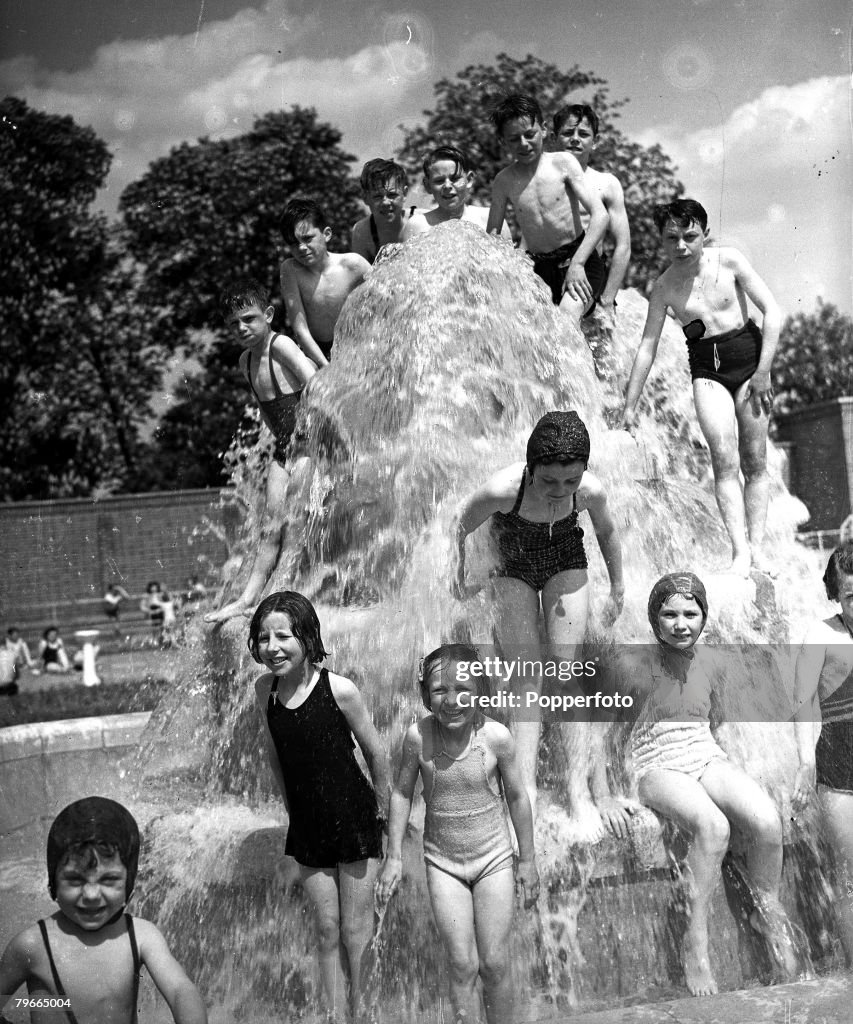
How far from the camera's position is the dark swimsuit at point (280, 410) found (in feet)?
19.1

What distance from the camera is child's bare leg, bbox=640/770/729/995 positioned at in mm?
3805

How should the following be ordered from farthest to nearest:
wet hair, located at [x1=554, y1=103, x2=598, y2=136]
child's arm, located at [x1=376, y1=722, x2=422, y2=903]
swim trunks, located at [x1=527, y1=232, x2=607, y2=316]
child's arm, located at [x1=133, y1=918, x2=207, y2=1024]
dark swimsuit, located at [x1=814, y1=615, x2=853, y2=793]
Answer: wet hair, located at [x1=554, y1=103, x2=598, y2=136] < swim trunks, located at [x1=527, y1=232, x2=607, y2=316] < dark swimsuit, located at [x1=814, y1=615, x2=853, y2=793] < child's arm, located at [x1=376, y1=722, x2=422, y2=903] < child's arm, located at [x1=133, y1=918, x2=207, y2=1024]

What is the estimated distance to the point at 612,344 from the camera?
6906mm

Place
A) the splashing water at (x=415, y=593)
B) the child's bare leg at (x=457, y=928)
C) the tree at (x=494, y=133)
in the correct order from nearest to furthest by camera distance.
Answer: the child's bare leg at (x=457, y=928) → the splashing water at (x=415, y=593) → the tree at (x=494, y=133)

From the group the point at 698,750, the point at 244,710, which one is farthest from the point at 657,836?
the point at 244,710

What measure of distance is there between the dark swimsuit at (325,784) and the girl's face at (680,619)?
3.59ft

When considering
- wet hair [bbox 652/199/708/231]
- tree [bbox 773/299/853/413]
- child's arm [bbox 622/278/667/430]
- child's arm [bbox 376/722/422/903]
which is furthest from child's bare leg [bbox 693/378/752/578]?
tree [bbox 773/299/853/413]

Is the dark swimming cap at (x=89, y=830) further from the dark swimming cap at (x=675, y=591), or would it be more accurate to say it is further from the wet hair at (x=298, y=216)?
the wet hair at (x=298, y=216)

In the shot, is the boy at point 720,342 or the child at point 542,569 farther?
the boy at point 720,342

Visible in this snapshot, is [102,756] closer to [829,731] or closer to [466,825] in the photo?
[466,825]

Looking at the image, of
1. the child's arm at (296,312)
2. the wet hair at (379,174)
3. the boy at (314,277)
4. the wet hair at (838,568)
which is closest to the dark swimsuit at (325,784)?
the wet hair at (838,568)

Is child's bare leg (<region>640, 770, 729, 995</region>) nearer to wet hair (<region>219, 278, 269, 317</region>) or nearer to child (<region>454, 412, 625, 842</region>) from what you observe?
child (<region>454, 412, 625, 842</region>)

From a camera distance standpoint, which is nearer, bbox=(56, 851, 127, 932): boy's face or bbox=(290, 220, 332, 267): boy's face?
bbox=(56, 851, 127, 932): boy's face

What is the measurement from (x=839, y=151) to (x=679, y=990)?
4974mm
